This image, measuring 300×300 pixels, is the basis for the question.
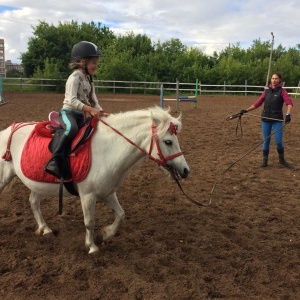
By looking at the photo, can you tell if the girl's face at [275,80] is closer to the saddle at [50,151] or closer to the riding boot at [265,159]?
the riding boot at [265,159]

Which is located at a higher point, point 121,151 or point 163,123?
point 163,123

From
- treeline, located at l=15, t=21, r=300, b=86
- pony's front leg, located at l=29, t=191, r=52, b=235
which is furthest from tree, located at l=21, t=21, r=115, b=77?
pony's front leg, located at l=29, t=191, r=52, b=235

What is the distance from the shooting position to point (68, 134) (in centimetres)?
341

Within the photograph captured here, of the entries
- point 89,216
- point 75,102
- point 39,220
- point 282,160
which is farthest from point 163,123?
point 282,160

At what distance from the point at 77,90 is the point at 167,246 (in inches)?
79.9

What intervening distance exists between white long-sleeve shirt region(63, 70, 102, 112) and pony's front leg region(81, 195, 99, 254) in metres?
0.96

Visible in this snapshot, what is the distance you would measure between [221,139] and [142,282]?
7575mm

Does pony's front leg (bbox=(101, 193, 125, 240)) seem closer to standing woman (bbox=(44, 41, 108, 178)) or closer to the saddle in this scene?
the saddle

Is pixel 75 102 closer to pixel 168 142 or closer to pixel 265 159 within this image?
pixel 168 142

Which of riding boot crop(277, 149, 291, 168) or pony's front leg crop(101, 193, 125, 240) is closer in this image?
pony's front leg crop(101, 193, 125, 240)

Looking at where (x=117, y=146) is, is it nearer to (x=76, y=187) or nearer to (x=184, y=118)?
(x=76, y=187)

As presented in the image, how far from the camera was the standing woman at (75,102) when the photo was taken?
11.1 feet

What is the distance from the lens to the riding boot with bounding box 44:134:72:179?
3359mm

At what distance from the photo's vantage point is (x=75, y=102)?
3453mm
